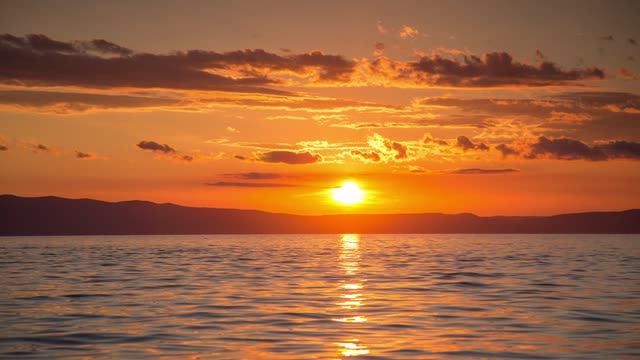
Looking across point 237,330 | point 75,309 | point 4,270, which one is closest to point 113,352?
point 237,330

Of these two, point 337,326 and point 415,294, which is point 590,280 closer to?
point 415,294

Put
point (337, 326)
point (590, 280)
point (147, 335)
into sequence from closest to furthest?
1. point (147, 335)
2. point (337, 326)
3. point (590, 280)

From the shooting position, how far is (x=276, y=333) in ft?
83.2

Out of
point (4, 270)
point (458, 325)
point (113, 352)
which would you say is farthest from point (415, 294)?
point (4, 270)

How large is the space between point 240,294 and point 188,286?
5843 mm

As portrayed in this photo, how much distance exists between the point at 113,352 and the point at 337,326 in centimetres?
776

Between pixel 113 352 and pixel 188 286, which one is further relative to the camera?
pixel 188 286

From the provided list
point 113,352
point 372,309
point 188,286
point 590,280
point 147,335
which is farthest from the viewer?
point 590,280

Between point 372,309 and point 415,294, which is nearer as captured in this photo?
point 372,309

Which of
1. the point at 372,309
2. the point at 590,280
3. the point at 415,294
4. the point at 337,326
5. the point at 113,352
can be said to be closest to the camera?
the point at 113,352

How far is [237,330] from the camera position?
2605 centimetres

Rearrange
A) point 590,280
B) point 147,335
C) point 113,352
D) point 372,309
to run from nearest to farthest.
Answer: point 113,352 → point 147,335 → point 372,309 → point 590,280

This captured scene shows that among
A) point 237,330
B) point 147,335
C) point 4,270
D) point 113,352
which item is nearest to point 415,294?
point 237,330

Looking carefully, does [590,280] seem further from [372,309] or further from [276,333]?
[276,333]
